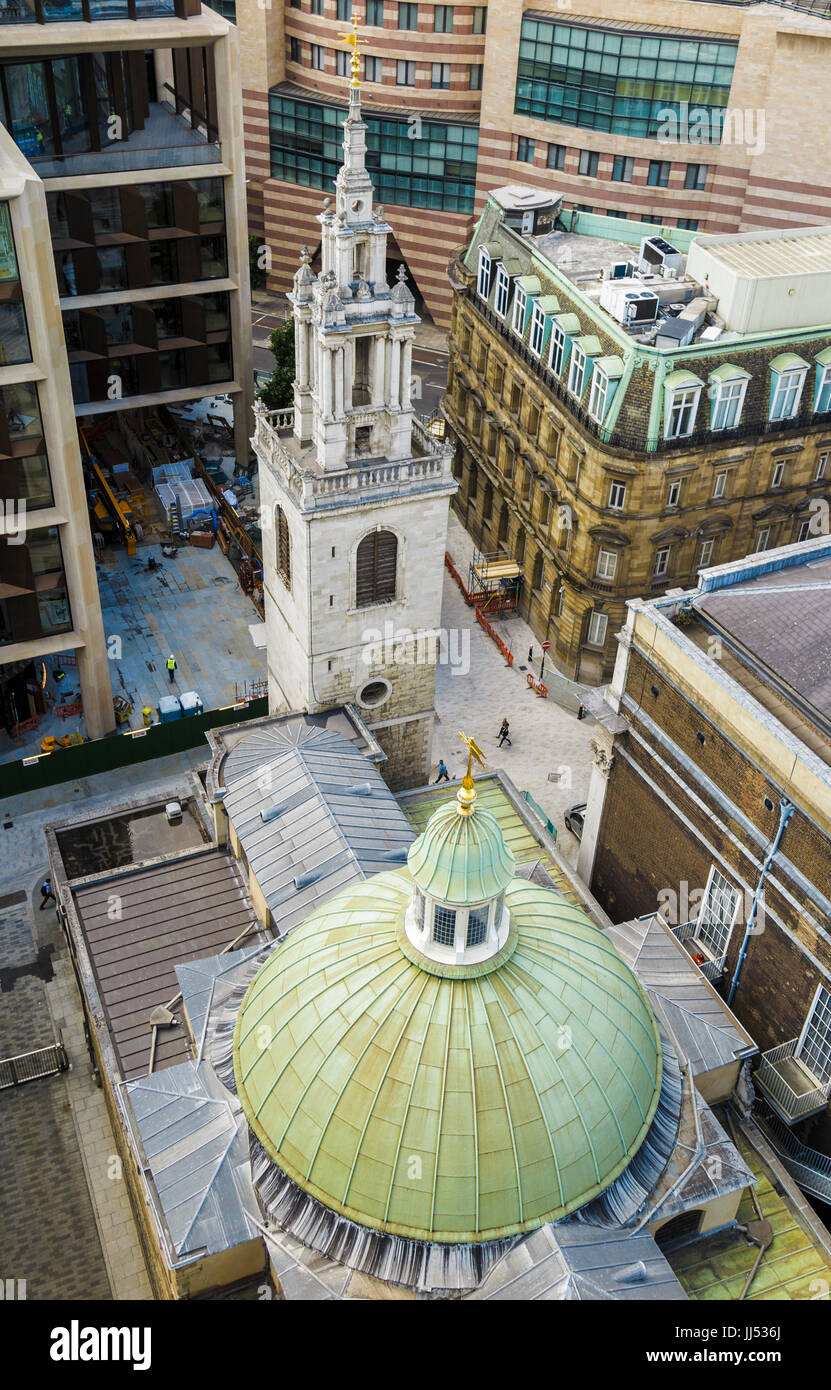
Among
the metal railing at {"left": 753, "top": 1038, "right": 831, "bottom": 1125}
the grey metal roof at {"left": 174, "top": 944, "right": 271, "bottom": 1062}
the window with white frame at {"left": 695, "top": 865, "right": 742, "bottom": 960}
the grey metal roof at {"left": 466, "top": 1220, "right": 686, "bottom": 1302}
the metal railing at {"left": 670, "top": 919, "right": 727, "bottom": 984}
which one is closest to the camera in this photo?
the grey metal roof at {"left": 466, "top": 1220, "right": 686, "bottom": 1302}

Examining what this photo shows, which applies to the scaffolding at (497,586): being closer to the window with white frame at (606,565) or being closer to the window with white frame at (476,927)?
the window with white frame at (606,565)

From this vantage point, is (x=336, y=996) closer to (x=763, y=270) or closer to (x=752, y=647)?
(x=752, y=647)

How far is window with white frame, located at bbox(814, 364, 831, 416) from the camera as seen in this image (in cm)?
7650

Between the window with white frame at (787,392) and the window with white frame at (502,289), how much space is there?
19775 mm

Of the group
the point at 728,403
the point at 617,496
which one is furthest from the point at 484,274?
the point at 728,403

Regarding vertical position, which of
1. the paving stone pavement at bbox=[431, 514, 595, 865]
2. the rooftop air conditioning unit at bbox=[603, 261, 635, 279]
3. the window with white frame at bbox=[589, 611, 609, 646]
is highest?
the rooftop air conditioning unit at bbox=[603, 261, 635, 279]

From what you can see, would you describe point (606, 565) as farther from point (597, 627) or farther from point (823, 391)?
point (823, 391)

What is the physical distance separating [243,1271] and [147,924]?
18082mm

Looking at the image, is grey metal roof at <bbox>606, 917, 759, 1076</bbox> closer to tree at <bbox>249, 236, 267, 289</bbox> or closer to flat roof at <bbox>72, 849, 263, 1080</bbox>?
flat roof at <bbox>72, 849, 263, 1080</bbox>

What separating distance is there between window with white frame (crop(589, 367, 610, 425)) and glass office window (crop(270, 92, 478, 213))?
45541mm

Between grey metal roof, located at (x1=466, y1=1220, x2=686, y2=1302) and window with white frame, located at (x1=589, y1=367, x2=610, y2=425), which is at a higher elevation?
window with white frame, located at (x1=589, y1=367, x2=610, y2=425)

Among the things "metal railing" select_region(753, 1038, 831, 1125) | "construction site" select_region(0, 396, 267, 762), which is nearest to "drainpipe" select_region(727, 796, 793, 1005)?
"metal railing" select_region(753, 1038, 831, 1125)

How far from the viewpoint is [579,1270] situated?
3959cm

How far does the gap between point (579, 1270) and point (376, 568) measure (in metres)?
35.4
